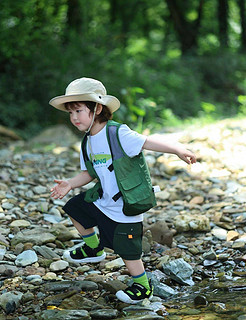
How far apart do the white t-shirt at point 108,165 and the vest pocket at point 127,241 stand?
0.14ft

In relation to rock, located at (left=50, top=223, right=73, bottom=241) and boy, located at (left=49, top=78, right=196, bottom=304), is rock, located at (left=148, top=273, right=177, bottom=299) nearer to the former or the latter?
boy, located at (left=49, top=78, right=196, bottom=304)

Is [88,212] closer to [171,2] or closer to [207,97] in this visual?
[207,97]

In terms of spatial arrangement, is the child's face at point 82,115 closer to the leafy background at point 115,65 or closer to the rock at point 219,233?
the rock at point 219,233

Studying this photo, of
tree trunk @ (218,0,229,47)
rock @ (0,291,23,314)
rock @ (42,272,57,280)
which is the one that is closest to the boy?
rock @ (42,272,57,280)

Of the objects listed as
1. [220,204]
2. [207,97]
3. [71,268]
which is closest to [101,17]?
[207,97]

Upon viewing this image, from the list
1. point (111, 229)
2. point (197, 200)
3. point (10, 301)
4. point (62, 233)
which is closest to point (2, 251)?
point (62, 233)

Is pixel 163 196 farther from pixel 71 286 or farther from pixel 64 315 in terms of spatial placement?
pixel 64 315

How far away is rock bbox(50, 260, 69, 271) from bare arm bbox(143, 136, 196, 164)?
1193 millimetres

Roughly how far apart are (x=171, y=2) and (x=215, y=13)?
339 cm

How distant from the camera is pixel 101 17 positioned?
57.0 feet

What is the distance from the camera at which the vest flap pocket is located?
9.73ft

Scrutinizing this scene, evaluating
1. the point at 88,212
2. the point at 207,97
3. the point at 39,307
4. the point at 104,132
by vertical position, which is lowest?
the point at 207,97

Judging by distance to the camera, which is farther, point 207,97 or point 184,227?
point 207,97

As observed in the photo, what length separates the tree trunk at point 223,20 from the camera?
18078mm
